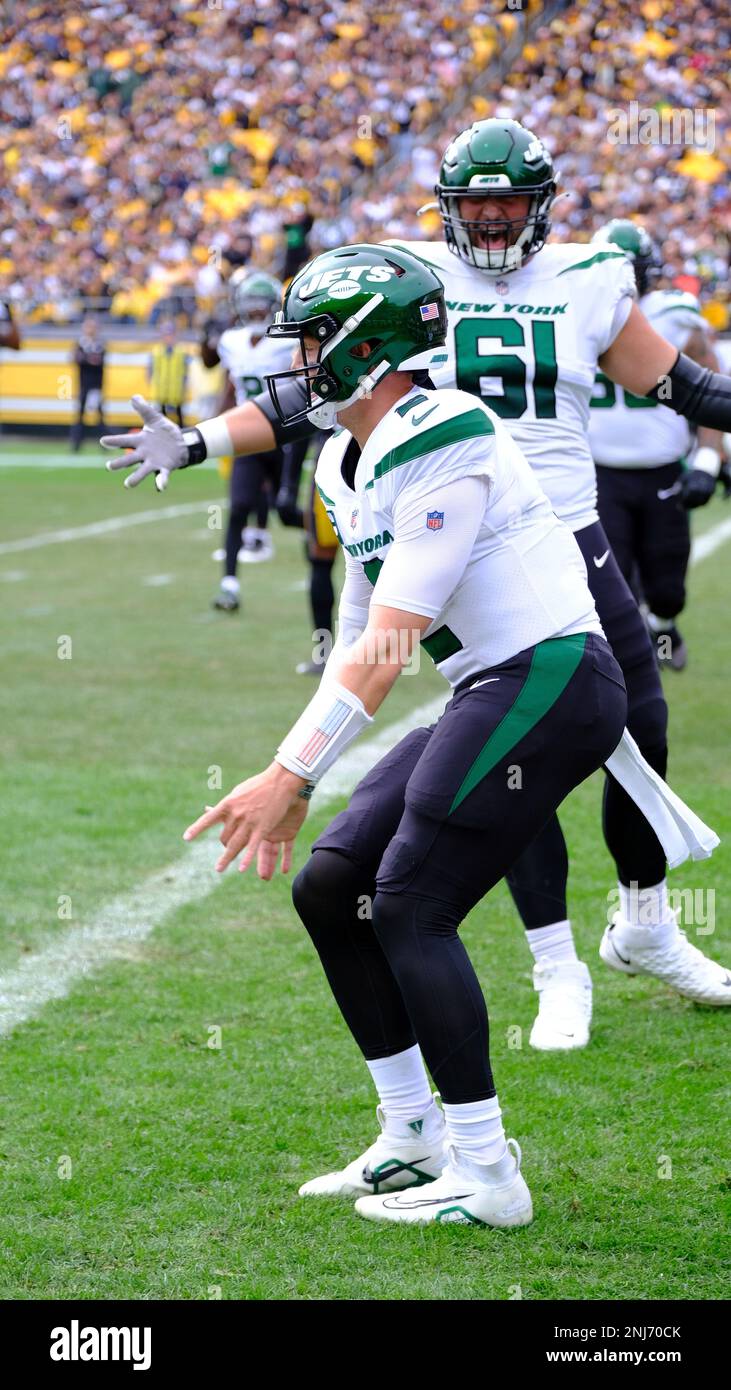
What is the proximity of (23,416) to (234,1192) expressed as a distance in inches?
965

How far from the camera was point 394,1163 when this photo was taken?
315 cm

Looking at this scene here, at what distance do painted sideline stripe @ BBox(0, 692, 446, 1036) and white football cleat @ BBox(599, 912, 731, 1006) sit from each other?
1.35m

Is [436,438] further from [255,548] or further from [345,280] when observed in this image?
[255,548]

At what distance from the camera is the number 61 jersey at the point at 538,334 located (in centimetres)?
391

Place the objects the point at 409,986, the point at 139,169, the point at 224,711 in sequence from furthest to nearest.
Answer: the point at 139,169 < the point at 224,711 < the point at 409,986

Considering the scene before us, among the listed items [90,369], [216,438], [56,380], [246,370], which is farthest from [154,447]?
[56,380]

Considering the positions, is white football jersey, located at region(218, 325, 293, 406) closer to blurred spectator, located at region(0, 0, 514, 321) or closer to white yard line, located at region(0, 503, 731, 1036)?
white yard line, located at region(0, 503, 731, 1036)

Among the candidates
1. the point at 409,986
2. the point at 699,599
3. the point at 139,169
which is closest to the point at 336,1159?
the point at 409,986

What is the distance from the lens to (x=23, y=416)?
2648 centimetres

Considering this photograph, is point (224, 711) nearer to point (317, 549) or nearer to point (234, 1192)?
point (317, 549)

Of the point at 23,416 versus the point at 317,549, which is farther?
the point at 23,416

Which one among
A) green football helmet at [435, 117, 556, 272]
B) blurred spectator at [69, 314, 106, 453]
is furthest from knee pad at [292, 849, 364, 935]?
blurred spectator at [69, 314, 106, 453]

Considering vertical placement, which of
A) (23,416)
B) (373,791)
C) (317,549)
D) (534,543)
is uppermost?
(534,543)

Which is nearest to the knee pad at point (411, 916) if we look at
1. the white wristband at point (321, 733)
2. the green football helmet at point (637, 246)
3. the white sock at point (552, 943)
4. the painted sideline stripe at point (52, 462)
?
the white wristband at point (321, 733)
